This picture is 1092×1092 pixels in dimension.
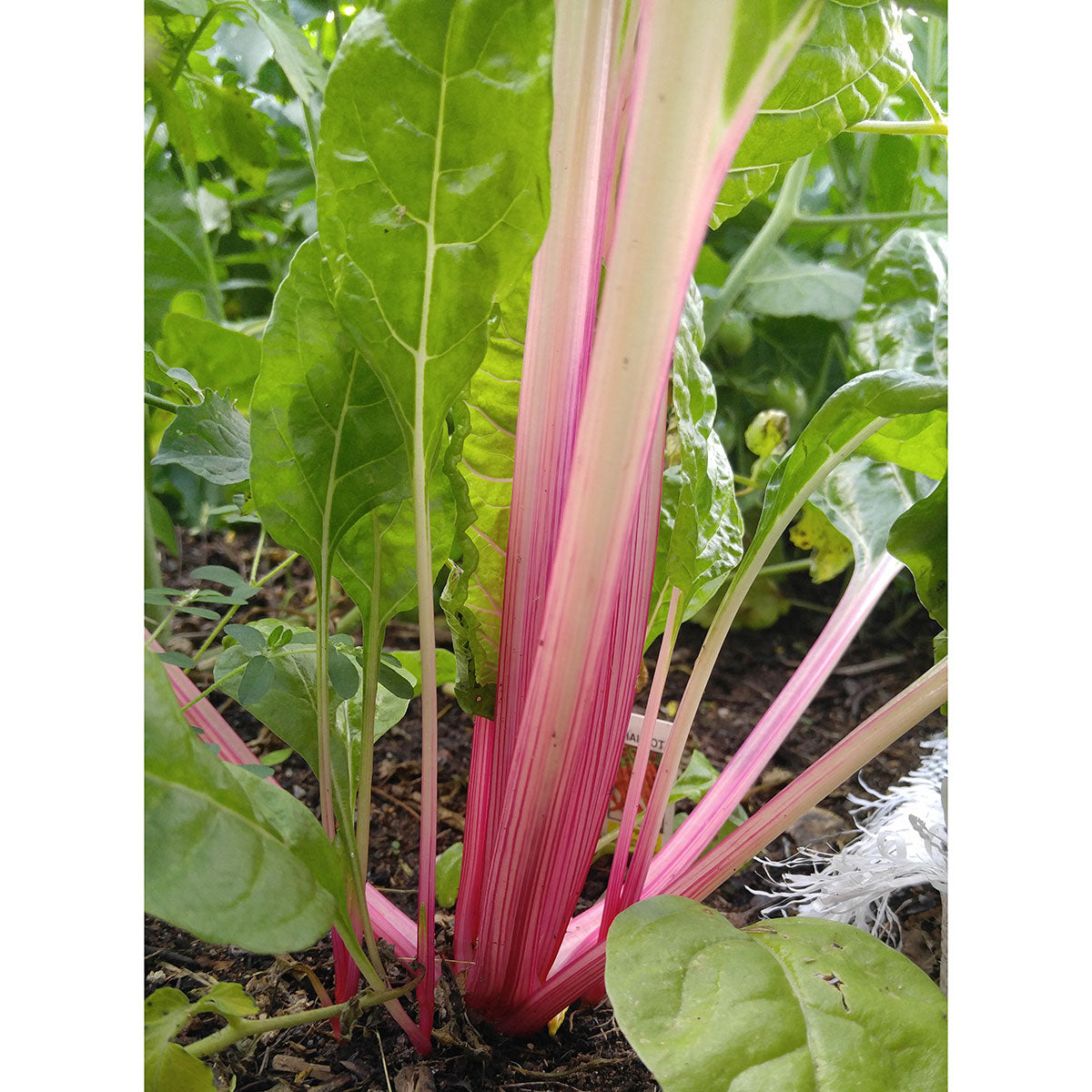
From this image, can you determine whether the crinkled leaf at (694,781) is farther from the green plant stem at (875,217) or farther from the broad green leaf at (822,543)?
the green plant stem at (875,217)

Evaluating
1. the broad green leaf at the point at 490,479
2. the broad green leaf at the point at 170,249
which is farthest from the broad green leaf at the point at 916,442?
the broad green leaf at the point at 170,249

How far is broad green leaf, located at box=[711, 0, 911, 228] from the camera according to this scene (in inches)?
18.7

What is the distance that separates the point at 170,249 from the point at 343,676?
82 centimetres

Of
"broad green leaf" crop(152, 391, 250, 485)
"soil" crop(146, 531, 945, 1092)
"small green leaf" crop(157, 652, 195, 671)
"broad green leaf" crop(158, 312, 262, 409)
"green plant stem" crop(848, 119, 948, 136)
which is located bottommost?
"soil" crop(146, 531, 945, 1092)

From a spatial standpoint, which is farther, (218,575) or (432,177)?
(218,575)

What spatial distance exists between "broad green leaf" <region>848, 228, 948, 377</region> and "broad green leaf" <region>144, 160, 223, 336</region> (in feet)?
2.47

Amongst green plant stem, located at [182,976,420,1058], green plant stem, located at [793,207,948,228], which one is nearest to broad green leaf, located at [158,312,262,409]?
green plant stem, located at [182,976,420,1058]

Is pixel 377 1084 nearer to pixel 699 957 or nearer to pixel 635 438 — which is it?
pixel 699 957

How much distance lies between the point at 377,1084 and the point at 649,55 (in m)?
0.52

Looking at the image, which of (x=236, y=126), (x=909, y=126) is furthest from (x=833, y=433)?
(x=236, y=126)

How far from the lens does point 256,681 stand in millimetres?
539

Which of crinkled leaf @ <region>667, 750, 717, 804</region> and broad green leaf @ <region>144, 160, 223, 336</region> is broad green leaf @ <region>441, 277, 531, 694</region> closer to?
crinkled leaf @ <region>667, 750, 717, 804</region>

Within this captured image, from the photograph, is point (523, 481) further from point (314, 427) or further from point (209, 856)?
point (209, 856)
